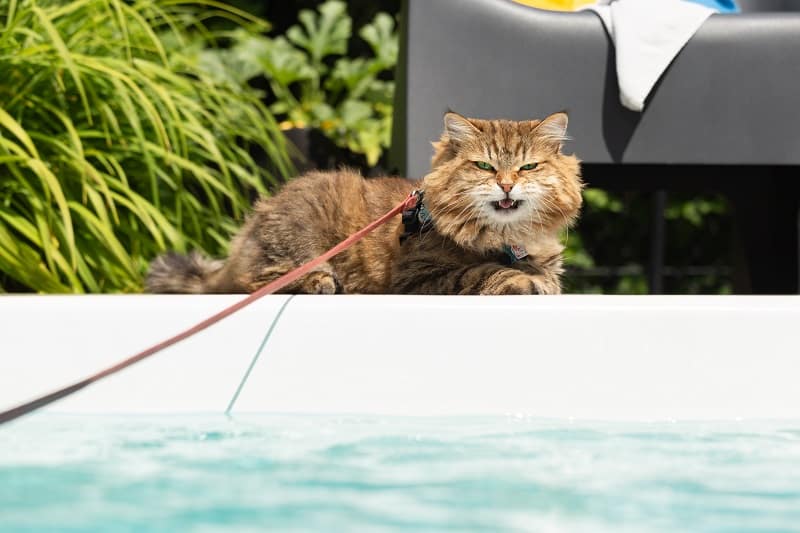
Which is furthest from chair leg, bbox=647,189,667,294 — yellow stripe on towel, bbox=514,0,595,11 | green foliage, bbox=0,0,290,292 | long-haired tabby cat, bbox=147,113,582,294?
long-haired tabby cat, bbox=147,113,582,294

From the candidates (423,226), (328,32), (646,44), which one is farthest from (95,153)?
(328,32)

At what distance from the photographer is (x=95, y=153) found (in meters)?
3.25

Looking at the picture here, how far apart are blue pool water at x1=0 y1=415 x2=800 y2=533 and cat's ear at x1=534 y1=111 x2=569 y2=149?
82cm

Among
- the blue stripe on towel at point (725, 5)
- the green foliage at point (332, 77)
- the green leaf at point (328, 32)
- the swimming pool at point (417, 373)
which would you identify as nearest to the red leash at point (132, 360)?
the swimming pool at point (417, 373)

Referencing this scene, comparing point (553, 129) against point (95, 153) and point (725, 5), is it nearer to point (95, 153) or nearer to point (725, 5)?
point (95, 153)

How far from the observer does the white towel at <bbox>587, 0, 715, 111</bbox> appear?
9.99 feet

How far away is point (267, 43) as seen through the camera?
4.96 m

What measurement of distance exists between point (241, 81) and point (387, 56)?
86cm

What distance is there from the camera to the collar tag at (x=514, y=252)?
8.63 ft

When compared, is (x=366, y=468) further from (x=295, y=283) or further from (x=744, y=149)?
(x=744, y=149)

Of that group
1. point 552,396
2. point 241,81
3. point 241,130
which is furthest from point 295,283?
point 241,81

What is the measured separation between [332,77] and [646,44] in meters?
2.46

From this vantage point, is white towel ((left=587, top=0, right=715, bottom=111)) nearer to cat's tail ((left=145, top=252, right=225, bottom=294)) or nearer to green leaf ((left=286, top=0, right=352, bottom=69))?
cat's tail ((left=145, top=252, right=225, bottom=294))

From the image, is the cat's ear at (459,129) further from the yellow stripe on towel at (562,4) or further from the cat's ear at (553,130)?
the yellow stripe on towel at (562,4)
